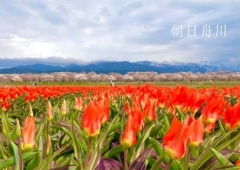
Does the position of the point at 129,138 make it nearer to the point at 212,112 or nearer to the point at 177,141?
the point at 177,141

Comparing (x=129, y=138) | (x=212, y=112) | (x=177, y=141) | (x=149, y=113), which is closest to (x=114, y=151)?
(x=129, y=138)

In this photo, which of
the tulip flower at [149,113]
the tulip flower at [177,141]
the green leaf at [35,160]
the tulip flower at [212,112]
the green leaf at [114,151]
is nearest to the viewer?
the tulip flower at [177,141]

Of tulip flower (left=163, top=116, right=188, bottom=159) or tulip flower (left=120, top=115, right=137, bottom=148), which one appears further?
tulip flower (left=120, top=115, right=137, bottom=148)

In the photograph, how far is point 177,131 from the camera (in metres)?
1.57

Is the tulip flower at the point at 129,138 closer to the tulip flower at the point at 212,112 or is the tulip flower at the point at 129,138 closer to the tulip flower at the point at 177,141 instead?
the tulip flower at the point at 177,141

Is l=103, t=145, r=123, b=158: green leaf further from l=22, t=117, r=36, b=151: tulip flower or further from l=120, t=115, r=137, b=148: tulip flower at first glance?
l=22, t=117, r=36, b=151: tulip flower

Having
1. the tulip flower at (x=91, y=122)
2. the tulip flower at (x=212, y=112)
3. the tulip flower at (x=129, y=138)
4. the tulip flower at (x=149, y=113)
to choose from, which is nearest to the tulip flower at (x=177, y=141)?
the tulip flower at (x=129, y=138)

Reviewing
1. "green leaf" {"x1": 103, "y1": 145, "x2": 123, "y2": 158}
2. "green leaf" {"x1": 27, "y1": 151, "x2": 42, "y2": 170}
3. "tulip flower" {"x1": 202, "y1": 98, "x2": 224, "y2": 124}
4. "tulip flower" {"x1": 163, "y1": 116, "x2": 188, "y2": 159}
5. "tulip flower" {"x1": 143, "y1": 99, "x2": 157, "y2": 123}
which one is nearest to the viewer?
"tulip flower" {"x1": 163, "y1": 116, "x2": 188, "y2": 159}

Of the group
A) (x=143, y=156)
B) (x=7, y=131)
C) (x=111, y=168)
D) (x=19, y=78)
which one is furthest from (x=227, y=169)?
(x=19, y=78)

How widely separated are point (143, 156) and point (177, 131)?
43 centimetres

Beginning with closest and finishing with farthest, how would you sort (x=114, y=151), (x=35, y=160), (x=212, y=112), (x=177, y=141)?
1. (x=177, y=141)
2. (x=35, y=160)
3. (x=114, y=151)
4. (x=212, y=112)

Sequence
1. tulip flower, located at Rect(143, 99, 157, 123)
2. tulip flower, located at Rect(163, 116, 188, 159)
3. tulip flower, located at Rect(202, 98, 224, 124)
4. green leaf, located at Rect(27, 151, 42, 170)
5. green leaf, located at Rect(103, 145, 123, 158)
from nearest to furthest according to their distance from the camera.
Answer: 1. tulip flower, located at Rect(163, 116, 188, 159)
2. green leaf, located at Rect(27, 151, 42, 170)
3. green leaf, located at Rect(103, 145, 123, 158)
4. tulip flower, located at Rect(143, 99, 157, 123)
5. tulip flower, located at Rect(202, 98, 224, 124)

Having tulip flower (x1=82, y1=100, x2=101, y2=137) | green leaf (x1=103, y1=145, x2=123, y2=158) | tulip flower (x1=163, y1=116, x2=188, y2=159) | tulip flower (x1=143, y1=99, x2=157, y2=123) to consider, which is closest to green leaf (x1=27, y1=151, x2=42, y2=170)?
tulip flower (x1=82, y1=100, x2=101, y2=137)

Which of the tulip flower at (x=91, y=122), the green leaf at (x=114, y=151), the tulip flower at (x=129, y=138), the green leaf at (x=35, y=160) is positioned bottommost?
the green leaf at (x=114, y=151)
